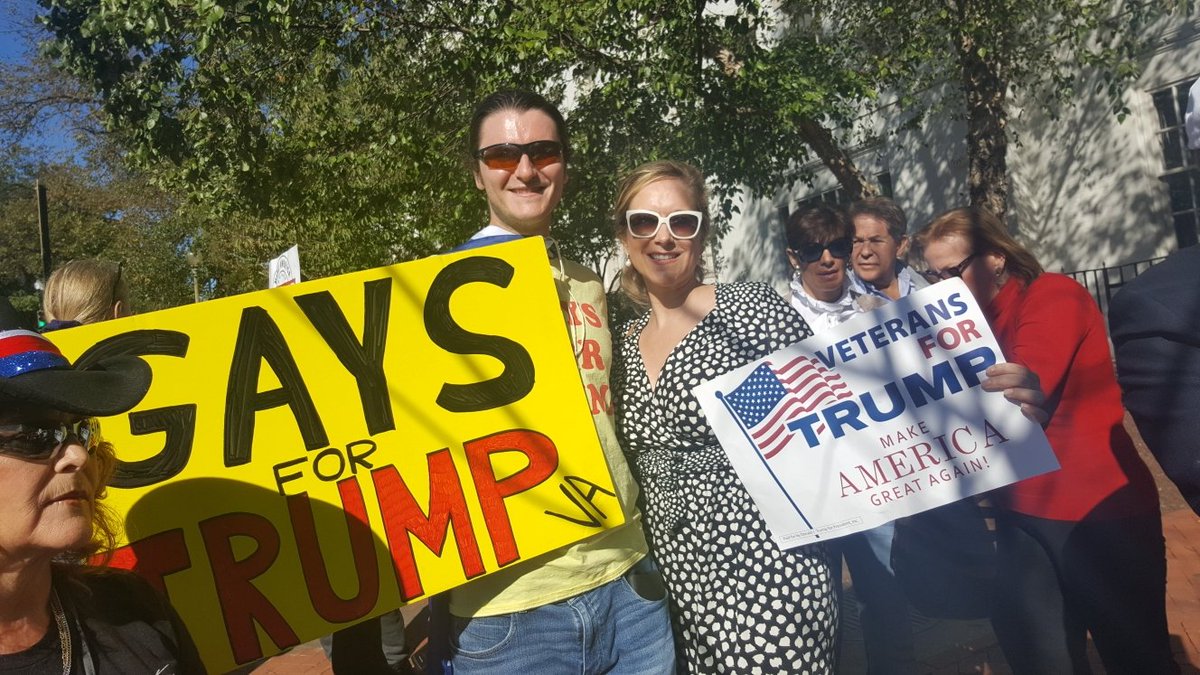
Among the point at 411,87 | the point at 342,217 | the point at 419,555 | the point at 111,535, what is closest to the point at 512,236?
the point at 419,555

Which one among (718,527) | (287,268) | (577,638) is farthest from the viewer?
(287,268)

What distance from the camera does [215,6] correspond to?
494 centimetres

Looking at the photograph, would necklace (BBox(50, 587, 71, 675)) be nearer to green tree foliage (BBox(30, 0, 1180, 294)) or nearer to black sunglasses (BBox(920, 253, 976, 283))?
black sunglasses (BBox(920, 253, 976, 283))

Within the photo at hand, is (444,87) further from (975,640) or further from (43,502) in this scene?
(43,502)

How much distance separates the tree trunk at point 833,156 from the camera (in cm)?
713

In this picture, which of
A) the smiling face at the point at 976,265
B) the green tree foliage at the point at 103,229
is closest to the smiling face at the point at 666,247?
the smiling face at the point at 976,265

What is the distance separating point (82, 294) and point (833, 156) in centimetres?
608

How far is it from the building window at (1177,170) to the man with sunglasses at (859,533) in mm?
9150

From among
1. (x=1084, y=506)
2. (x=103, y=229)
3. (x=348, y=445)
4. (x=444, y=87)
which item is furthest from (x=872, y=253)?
(x=103, y=229)

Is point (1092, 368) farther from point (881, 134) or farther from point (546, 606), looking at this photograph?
point (881, 134)

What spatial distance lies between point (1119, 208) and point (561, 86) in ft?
25.6

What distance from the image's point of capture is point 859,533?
333 centimetres

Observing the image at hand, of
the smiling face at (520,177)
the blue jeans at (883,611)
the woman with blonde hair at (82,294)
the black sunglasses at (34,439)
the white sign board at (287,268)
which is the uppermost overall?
the white sign board at (287,268)

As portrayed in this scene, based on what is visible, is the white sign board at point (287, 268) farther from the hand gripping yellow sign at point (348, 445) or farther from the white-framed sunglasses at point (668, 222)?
the white-framed sunglasses at point (668, 222)
